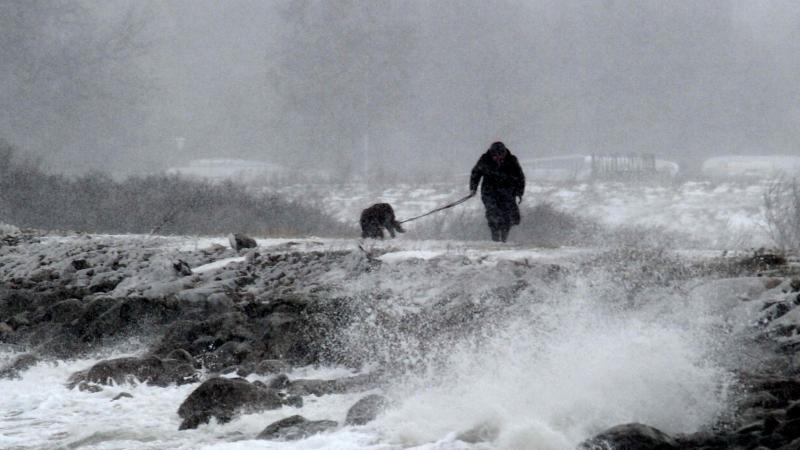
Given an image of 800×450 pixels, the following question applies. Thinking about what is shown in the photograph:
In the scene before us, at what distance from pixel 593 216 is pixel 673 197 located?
11.7 feet

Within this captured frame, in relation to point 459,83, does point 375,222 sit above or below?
below

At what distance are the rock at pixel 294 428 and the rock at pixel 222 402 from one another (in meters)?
0.50

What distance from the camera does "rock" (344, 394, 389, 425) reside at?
7.20m

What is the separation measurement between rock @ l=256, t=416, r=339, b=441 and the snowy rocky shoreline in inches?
0.5

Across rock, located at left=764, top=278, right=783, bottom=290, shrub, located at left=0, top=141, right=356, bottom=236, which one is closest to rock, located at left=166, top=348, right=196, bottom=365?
rock, located at left=764, top=278, right=783, bottom=290

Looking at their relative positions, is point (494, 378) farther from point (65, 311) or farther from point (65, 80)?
point (65, 80)

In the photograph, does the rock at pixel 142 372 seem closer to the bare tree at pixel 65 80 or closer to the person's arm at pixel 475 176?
the person's arm at pixel 475 176

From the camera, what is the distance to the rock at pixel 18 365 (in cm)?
970

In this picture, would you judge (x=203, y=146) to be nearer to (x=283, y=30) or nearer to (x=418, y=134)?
(x=283, y=30)

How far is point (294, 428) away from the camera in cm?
707

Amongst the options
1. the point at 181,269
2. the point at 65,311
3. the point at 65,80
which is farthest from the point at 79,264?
the point at 65,80

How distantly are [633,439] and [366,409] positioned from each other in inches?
82.8

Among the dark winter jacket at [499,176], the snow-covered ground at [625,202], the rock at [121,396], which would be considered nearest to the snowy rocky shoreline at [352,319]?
the rock at [121,396]

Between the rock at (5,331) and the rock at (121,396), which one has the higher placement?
→ the rock at (5,331)
